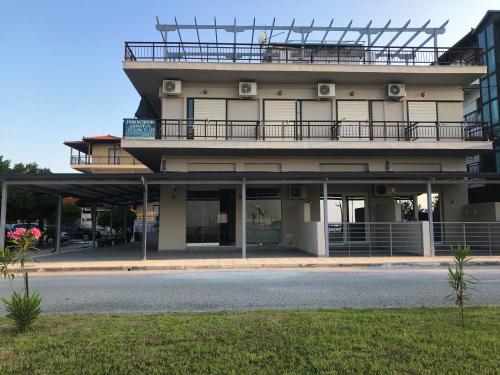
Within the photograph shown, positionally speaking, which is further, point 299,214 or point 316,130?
point 316,130

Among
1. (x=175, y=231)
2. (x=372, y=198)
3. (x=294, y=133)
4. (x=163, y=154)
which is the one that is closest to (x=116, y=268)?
(x=175, y=231)

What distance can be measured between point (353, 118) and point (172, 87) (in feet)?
30.2

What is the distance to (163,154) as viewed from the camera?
20.8 metres

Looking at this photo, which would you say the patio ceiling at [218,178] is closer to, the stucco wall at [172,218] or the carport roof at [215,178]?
the carport roof at [215,178]

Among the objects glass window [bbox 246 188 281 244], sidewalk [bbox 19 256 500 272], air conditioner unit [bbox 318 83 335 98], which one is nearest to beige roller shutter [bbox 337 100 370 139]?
air conditioner unit [bbox 318 83 335 98]

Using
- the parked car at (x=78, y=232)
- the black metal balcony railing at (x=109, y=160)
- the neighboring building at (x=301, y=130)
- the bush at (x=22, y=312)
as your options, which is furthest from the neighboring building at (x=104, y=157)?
the bush at (x=22, y=312)

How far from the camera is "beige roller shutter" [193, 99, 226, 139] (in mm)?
21266

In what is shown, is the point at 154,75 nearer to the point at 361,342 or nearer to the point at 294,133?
the point at 294,133

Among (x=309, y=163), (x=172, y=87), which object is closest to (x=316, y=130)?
(x=309, y=163)

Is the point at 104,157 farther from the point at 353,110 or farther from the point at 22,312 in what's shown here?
the point at 22,312

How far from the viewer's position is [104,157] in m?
44.4

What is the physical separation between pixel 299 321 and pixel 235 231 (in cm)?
1575

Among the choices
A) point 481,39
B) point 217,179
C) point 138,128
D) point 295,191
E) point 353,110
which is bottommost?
point 295,191

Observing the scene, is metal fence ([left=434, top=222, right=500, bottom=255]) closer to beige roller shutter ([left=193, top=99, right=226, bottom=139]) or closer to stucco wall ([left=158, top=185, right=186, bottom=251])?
beige roller shutter ([left=193, top=99, right=226, bottom=139])
